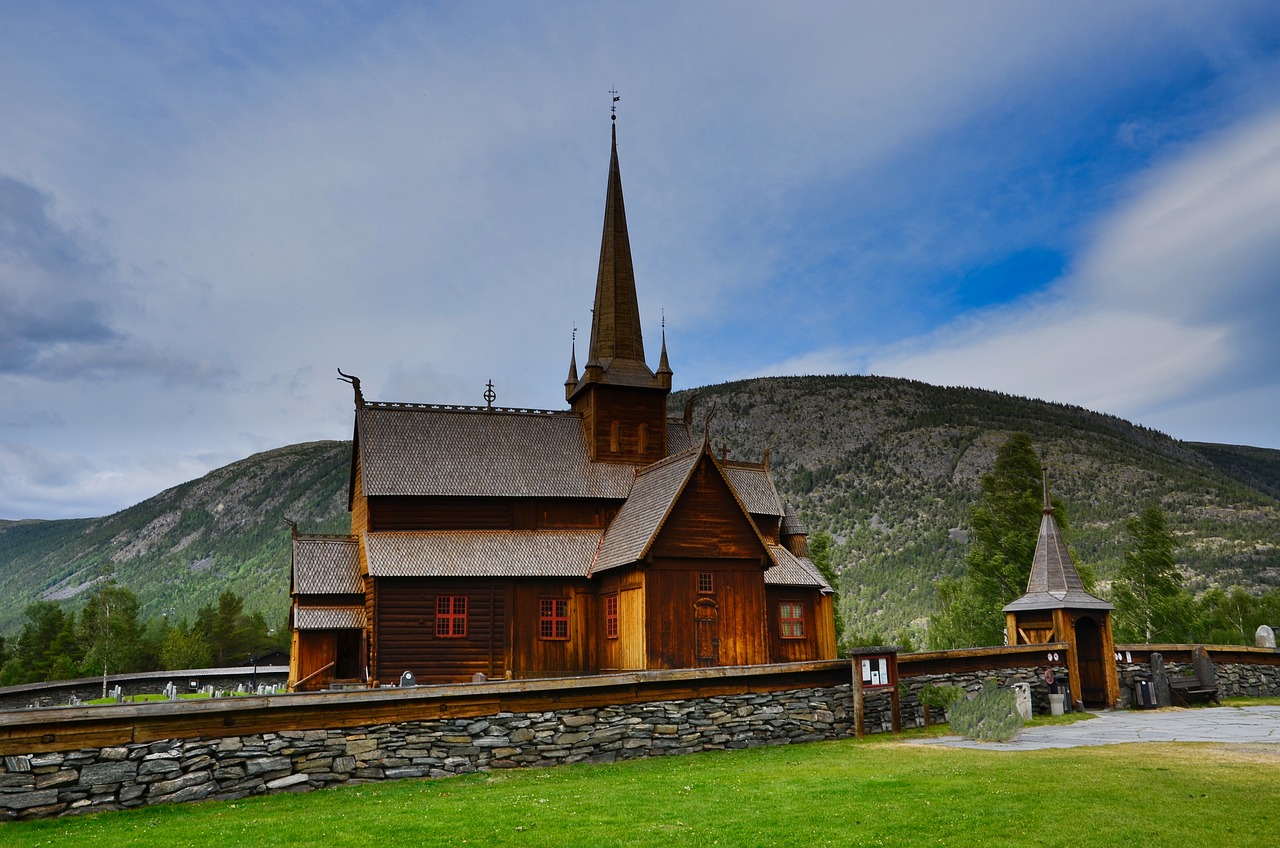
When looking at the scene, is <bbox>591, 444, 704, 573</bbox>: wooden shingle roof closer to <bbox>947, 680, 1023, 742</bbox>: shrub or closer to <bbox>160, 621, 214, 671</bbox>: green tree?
<bbox>947, 680, 1023, 742</bbox>: shrub

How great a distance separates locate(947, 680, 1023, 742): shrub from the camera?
19547 millimetres

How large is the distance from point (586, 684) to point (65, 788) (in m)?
8.49

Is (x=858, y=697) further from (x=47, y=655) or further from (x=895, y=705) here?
(x=47, y=655)

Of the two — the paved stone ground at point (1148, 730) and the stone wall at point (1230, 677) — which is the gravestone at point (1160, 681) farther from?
the paved stone ground at point (1148, 730)

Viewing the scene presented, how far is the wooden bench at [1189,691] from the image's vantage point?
2842cm

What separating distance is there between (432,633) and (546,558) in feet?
14.9

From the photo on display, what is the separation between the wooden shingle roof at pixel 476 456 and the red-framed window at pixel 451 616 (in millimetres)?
3761

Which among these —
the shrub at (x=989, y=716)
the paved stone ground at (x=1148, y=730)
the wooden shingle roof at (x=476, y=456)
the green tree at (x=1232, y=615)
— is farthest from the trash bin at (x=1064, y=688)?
the green tree at (x=1232, y=615)

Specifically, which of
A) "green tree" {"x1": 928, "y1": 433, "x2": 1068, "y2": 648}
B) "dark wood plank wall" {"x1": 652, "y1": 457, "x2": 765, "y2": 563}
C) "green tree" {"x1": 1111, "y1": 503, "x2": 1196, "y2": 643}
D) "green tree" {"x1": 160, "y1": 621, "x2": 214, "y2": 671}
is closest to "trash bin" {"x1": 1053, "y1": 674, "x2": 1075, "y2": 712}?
"dark wood plank wall" {"x1": 652, "y1": 457, "x2": 765, "y2": 563}

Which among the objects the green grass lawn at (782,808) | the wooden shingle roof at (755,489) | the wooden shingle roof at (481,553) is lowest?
the green grass lawn at (782,808)

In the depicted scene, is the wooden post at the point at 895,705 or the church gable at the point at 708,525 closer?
the wooden post at the point at 895,705

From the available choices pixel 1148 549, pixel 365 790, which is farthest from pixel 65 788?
pixel 1148 549

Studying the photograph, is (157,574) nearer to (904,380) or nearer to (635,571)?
(904,380)

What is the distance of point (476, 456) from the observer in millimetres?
35969
